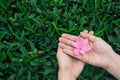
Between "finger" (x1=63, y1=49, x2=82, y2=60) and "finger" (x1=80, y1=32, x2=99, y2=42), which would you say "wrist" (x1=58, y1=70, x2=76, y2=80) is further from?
"finger" (x1=80, y1=32, x2=99, y2=42)

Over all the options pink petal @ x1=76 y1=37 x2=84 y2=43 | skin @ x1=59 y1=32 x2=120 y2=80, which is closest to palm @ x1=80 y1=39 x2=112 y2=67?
skin @ x1=59 y1=32 x2=120 y2=80

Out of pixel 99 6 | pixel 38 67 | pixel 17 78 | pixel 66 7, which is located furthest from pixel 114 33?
pixel 17 78

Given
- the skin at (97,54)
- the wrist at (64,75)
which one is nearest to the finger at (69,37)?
the skin at (97,54)

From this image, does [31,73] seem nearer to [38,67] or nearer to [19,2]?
[38,67]

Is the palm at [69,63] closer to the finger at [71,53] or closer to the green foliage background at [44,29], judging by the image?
the finger at [71,53]

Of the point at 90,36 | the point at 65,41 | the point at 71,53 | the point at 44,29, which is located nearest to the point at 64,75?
the point at 71,53

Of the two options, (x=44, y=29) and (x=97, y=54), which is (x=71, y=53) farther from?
(x=44, y=29)
